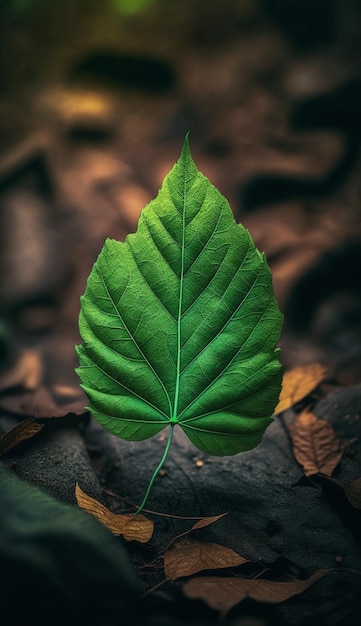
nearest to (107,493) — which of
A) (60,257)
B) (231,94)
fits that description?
(60,257)

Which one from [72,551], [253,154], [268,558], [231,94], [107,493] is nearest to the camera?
[72,551]

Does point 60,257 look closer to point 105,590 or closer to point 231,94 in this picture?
point 231,94

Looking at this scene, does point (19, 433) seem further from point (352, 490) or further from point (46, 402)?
point (352, 490)

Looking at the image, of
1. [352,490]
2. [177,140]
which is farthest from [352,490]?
[177,140]

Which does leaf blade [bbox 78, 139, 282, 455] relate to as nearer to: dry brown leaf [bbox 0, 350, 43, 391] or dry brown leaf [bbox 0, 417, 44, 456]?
dry brown leaf [bbox 0, 417, 44, 456]

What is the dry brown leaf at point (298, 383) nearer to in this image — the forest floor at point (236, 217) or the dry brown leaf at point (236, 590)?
the forest floor at point (236, 217)

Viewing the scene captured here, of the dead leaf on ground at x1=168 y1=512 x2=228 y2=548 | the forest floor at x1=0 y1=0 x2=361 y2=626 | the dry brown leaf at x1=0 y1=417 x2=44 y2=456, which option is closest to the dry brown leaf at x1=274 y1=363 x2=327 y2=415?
the forest floor at x1=0 y1=0 x2=361 y2=626
